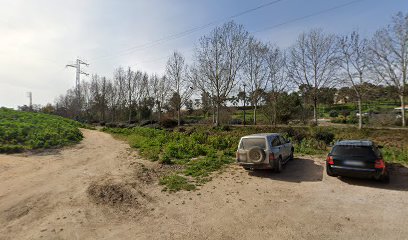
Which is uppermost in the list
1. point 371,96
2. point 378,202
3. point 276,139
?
point 371,96

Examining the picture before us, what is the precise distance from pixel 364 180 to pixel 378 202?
2.15 metres

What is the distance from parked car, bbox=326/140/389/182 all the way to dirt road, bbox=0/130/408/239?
40cm

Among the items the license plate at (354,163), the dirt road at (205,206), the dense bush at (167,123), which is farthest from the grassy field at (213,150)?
the dense bush at (167,123)

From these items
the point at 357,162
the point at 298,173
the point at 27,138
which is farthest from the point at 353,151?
the point at 27,138

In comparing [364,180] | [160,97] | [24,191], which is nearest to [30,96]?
[160,97]

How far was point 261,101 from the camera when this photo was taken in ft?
112

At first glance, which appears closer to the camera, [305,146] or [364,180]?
[364,180]

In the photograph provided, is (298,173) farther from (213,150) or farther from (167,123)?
(167,123)

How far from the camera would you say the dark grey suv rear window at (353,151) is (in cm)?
802

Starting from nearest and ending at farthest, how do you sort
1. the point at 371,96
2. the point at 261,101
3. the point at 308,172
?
the point at 308,172 → the point at 371,96 → the point at 261,101

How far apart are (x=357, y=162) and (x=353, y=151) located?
434 mm

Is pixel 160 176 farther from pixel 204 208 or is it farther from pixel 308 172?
pixel 308 172

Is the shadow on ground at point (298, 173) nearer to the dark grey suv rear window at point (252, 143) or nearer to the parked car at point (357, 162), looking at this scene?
the parked car at point (357, 162)

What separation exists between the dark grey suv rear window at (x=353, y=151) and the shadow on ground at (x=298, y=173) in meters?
1.20
